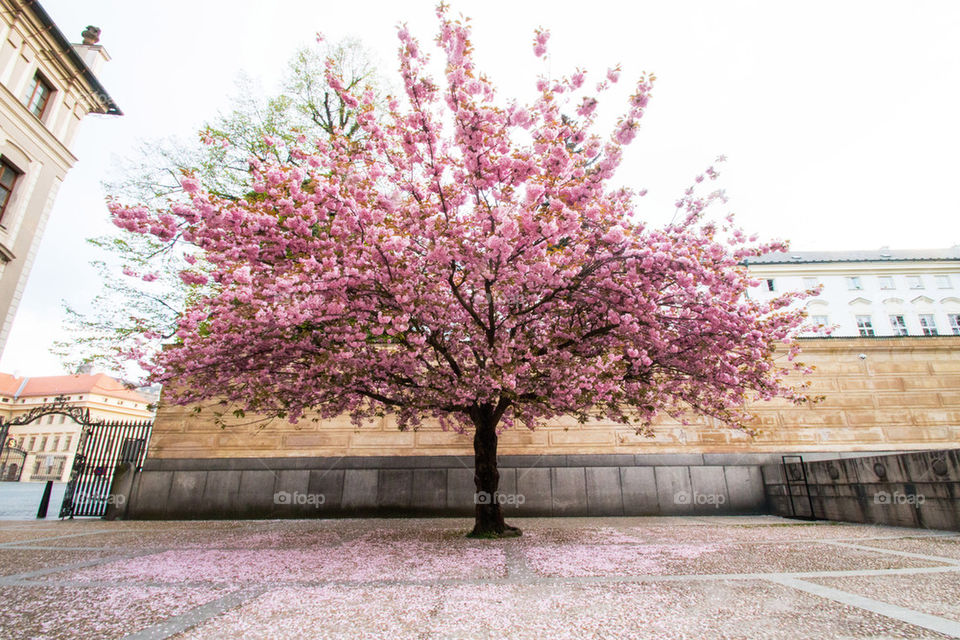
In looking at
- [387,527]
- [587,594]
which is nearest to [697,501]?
[387,527]

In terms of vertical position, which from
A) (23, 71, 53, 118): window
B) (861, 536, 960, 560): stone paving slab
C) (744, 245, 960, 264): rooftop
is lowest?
(861, 536, 960, 560): stone paving slab

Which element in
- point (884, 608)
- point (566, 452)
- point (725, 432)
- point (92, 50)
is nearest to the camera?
point (884, 608)

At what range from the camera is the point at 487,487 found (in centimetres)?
879

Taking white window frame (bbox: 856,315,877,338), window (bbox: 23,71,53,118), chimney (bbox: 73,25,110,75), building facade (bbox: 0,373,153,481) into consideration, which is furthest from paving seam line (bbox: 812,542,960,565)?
building facade (bbox: 0,373,153,481)

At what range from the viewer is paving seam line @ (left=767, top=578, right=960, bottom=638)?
337 centimetres

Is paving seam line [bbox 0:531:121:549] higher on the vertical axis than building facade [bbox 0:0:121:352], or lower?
lower

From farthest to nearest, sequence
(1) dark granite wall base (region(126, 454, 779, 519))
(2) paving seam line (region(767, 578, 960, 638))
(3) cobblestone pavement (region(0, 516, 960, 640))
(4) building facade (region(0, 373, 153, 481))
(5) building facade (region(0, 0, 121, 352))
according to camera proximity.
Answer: (4) building facade (region(0, 373, 153, 481)) → (5) building facade (region(0, 0, 121, 352)) → (1) dark granite wall base (region(126, 454, 779, 519)) → (3) cobblestone pavement (region(0, 516, 960, 640)) → (2) paving seam line (region(767, 578, 960, 638))

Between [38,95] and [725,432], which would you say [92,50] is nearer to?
[38,95]

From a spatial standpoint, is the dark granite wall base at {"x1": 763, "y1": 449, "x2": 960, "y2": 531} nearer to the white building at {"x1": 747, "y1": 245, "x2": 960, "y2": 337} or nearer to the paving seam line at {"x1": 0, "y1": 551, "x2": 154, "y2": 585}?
the paving seam line at {"x1": 0, "y1": 551, "x2": 154, "y2": 585}

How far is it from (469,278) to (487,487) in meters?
4.25

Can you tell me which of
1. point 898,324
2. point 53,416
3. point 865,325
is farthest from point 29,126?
point 53,416

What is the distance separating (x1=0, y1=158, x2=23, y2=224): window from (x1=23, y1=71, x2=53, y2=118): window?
2.56 meters

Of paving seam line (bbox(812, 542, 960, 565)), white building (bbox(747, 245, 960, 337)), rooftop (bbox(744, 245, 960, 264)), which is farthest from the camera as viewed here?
rooftop (bbox(744, 245, 960, 264))

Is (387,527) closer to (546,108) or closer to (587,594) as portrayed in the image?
(587,594)
